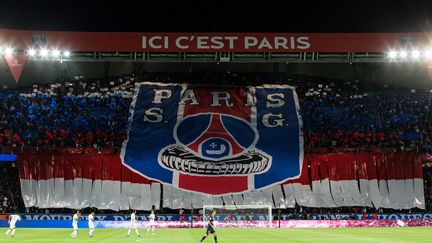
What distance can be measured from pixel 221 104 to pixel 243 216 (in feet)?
45.0

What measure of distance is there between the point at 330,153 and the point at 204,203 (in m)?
13.0

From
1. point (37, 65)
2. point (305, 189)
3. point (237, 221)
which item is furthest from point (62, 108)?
point (305, 189)

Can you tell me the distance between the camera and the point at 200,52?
158 feet

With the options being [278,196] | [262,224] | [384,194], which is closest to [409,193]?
[384,194]

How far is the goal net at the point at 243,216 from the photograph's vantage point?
139ft

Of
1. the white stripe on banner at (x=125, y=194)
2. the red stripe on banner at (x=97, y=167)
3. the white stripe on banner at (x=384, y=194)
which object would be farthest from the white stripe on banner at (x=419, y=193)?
the red stripe on banner at (x=97, y=167)

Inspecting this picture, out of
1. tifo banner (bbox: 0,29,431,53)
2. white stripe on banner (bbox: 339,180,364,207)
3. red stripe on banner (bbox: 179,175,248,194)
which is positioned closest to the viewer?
white stripe on banner (bbox: 339,180,364,207)

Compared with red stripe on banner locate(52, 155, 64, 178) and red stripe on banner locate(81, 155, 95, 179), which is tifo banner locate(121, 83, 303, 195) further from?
red stripe on banner locate(52, 155, 64, 178)

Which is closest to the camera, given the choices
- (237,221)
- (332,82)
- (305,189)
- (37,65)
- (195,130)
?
(237,221)

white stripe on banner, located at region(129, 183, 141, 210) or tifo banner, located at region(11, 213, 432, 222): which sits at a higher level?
white stripe on banner, located at region(129, 183, 141, 210)

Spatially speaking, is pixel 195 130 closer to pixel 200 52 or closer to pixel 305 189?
pixel 200 52

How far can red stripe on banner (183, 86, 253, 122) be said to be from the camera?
50625mm

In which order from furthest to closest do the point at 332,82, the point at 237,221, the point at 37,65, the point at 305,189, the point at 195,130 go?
the point at 332,82 → the point at 37,65 → the point at 195,130 → the point at 305,189 → the point at 237,221

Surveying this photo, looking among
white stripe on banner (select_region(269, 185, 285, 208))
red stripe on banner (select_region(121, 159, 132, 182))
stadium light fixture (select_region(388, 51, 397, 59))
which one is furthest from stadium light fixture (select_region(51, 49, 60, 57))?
stadium light fixture (select_region(388, 51, 397, 59))
